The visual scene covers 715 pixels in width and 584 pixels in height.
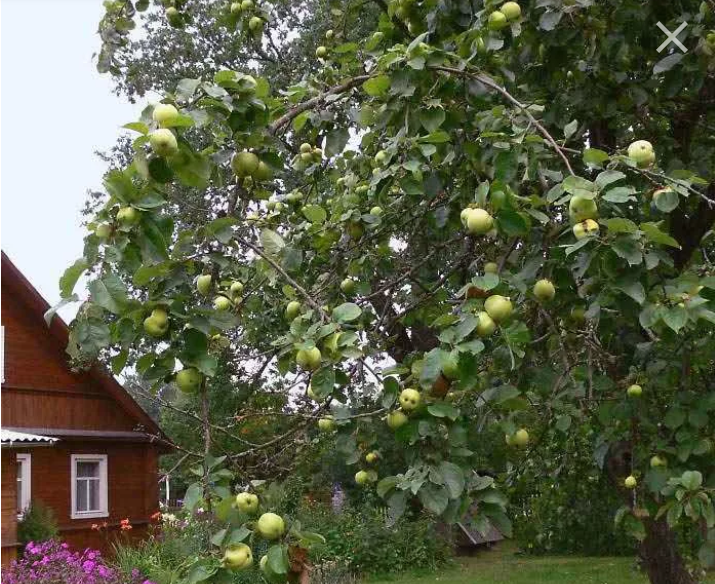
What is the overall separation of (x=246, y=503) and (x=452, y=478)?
0.45 m

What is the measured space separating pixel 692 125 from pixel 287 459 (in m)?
2.34

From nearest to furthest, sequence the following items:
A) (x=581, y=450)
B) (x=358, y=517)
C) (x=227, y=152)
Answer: (x=227, y=152), (x=581, y=450), (x=358, y=517)

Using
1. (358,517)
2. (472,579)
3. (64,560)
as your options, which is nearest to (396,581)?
(472,579)

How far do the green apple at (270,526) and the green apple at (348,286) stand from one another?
1.41 metres

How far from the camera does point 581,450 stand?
5949mm

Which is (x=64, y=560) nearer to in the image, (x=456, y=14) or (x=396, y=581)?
(x=396, y=581)

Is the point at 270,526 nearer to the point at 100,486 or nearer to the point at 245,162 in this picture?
the point at 245,162

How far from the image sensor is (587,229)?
1831 mm

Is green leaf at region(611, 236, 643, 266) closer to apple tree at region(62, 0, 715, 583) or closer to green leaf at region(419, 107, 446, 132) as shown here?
apple tree at region(62, 0, 715, 583)

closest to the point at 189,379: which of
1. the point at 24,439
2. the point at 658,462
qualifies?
the point at 658,462

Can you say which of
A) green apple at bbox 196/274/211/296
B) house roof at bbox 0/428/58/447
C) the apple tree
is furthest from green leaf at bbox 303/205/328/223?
house roof at bbox 0/428/58/447

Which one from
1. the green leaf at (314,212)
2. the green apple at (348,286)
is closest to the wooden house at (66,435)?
the green apple at (348,286)

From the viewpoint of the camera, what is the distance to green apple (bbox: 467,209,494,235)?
6.38ft

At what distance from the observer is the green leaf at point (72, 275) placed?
5.57 feet
